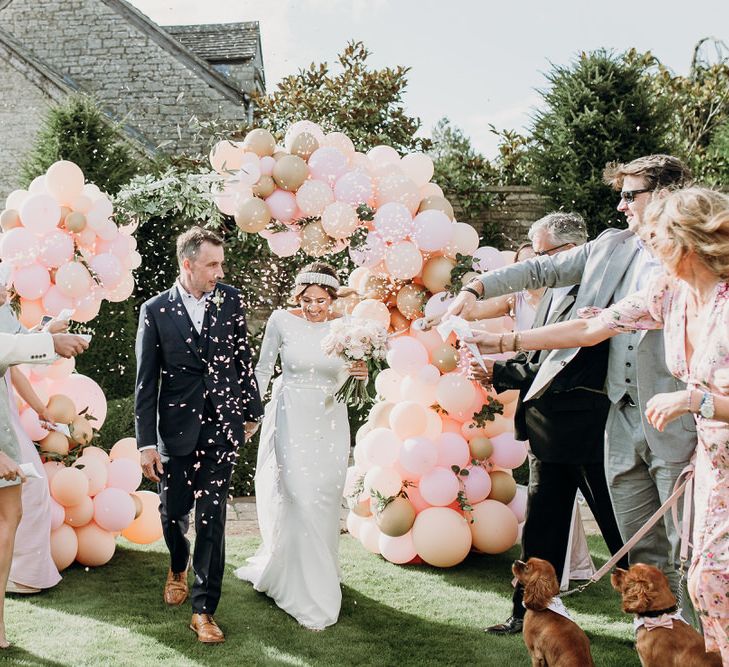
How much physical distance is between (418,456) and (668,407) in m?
3.15

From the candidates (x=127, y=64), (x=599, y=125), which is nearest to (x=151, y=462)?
(x=599, y=125)

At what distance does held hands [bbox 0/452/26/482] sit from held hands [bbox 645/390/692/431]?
2702mm

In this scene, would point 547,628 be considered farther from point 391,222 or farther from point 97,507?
point 97,507

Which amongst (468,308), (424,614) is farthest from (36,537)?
(468,308)

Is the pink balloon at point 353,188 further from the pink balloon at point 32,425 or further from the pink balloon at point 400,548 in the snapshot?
the pink balloon at point 32,425

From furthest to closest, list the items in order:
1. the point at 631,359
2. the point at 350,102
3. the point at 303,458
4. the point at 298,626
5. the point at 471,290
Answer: the point at 350,102, the point at 303,458, the point at 298,626, the point at 471,290, the point at 631,359

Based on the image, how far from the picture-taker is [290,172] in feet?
18.3

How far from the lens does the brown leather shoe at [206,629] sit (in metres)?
4.27

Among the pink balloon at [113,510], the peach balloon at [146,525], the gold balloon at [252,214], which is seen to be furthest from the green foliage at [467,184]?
the pink balloon at [113,510]

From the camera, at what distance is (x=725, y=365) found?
2484 millimetres

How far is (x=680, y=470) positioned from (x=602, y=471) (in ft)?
2.89

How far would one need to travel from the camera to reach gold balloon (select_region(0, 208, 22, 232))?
563cm

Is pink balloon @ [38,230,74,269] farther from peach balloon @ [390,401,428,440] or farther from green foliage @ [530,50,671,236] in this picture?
green foliage @ [530,50,671,236]

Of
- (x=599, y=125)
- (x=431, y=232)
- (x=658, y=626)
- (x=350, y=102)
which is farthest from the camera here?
(x=350, y=102)
